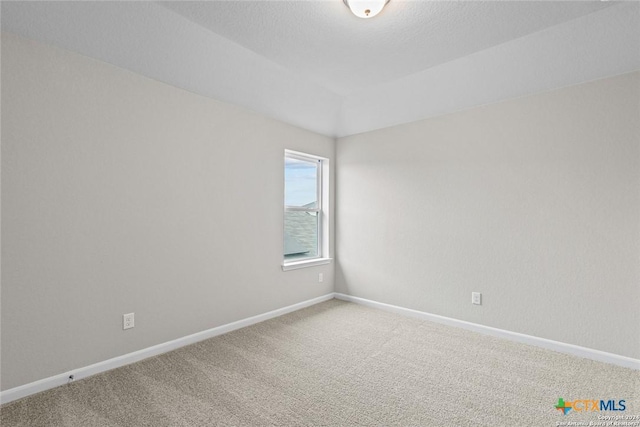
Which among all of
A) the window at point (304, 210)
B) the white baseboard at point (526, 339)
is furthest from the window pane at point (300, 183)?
the white baseboard at point (526, 339)

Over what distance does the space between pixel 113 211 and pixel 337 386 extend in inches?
80.0

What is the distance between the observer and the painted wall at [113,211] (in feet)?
6.37

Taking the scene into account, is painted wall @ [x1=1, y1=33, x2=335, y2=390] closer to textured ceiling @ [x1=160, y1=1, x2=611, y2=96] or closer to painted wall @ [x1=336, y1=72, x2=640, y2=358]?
textured ceiling @ [x1=160, y1=1, x2=611, y2=96]

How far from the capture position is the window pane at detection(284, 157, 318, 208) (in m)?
3.87

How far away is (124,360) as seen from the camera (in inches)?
92.5

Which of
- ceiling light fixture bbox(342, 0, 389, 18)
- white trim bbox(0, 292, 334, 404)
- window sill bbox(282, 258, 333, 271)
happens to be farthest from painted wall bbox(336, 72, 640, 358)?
ceiling light fixture bbox(342, 0, 389, 18)

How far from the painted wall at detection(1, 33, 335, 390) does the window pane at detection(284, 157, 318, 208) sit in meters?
0.54

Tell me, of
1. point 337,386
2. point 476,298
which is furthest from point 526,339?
point 337,386

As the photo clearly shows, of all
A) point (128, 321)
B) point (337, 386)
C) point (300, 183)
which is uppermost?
point (300, 183)

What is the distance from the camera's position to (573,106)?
2586 mm

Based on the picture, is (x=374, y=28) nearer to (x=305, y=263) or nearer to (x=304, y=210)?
(x=304, y=210)

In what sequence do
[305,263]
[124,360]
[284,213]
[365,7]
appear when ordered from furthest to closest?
[305,263] → [284,213] → [124,360] → [365,7]

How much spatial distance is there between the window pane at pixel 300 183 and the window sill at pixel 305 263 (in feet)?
2.34

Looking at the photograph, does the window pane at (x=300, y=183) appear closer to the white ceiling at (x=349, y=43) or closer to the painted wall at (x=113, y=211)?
the painted wall at (x=113, y=211)
